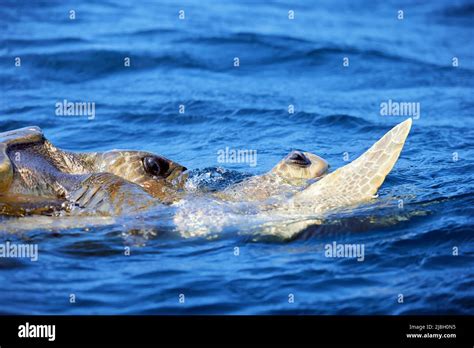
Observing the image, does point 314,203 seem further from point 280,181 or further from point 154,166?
point 154,166

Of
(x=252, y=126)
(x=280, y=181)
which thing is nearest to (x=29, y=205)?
(x=280, y=181)

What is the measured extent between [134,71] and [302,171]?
20.7ft

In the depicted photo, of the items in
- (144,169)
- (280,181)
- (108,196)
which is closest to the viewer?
(108,196)

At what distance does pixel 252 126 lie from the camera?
11.0 meters

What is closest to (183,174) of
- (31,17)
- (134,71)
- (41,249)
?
(41,249)

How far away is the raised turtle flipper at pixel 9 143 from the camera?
7.30 meters

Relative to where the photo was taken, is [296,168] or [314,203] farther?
[296,168]

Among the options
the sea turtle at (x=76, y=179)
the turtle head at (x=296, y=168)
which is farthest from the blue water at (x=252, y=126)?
the turtle head at (x=296, y=168)

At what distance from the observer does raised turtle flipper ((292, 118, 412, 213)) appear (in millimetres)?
6945

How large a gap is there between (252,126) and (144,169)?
3448 millimetres

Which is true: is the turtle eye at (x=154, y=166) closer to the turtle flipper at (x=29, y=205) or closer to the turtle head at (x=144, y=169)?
the turtle head at (x=144, y=169)

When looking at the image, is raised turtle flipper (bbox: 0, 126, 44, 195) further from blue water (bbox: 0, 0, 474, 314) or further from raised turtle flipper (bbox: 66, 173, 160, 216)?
raised turtle flipper (bbox: 66, 173, 160, 216)

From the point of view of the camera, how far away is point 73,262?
6457 mm
